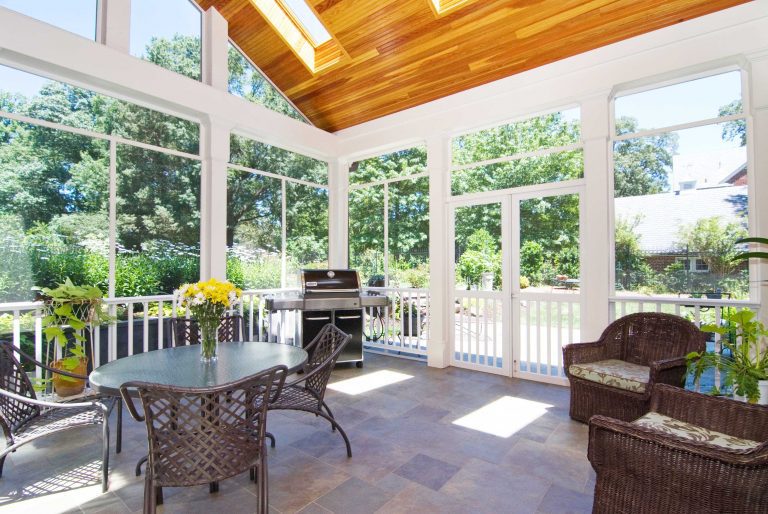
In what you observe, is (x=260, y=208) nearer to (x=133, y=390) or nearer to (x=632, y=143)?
(x=133, y=390)

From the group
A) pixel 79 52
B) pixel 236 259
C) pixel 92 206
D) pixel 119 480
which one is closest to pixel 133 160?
pixel 92 206

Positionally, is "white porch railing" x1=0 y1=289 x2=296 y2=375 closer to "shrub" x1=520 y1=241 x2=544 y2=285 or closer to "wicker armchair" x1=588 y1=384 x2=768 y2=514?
"shrub" x1=520 y1=241 x2=544 y2=285

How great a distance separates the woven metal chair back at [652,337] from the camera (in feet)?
9.73

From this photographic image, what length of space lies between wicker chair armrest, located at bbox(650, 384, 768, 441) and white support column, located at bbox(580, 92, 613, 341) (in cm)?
161

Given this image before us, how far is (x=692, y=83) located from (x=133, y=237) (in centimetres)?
554

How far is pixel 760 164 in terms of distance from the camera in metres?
3.11

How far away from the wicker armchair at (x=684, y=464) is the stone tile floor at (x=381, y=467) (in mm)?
526

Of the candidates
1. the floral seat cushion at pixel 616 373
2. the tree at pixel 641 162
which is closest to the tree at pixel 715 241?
the tree at pixel 641 162

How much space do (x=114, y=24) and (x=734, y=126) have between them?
568 centimetres

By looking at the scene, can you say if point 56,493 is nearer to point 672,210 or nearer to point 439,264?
point 439,264

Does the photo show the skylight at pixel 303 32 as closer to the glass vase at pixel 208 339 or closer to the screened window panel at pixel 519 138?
the screened window panel at pixel 519 138

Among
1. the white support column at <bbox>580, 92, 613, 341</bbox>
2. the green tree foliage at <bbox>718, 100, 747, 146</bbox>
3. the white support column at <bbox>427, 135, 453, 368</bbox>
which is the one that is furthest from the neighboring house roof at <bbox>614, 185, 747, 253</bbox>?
the white support column at <bbox>427, 135, 453, 368</bbox>

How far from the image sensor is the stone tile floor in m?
2.05

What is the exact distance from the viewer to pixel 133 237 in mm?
4004
